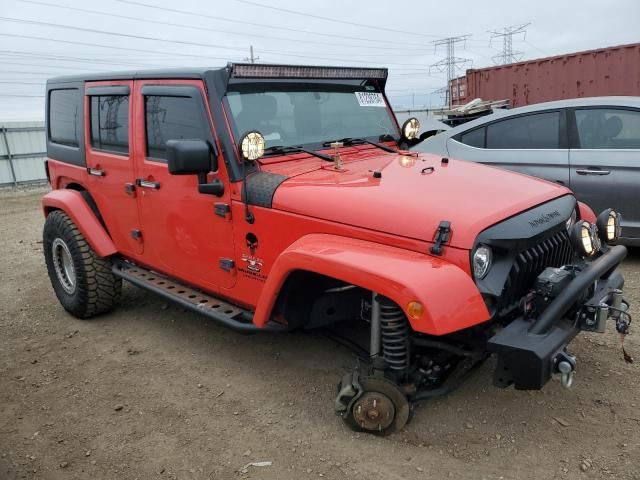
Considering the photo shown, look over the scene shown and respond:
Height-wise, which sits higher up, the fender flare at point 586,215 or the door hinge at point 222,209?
the door hinge at point 222,209

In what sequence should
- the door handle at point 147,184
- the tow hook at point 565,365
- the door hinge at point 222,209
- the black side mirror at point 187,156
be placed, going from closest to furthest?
1. the tow hook at point 565,365
2. the black side mirror at point 187,156
3. the door hinge at point 222,209
4. the door handle at point 147,184

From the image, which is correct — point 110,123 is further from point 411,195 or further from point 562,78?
point 562,78

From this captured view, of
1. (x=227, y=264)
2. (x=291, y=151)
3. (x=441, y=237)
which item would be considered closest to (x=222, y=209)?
(x=227, y=264)

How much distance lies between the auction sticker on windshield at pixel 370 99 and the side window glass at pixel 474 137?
2104mm

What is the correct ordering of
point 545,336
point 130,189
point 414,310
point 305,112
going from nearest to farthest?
point 414,310, point 545,336, point 305,112, point 130,189

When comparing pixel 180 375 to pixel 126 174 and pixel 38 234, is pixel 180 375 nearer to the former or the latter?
pixel 126 174

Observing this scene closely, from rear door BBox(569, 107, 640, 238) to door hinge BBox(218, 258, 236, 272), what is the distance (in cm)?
369

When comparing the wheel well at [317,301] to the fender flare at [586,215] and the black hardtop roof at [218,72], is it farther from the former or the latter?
the fender flare at [586,215]

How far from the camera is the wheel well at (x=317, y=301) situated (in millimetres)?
3143

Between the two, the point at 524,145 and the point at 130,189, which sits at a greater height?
the point at 524,145

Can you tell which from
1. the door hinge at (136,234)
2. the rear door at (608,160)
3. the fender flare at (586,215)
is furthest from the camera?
the rear door at (608,160)

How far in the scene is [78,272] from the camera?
4664 millimetres

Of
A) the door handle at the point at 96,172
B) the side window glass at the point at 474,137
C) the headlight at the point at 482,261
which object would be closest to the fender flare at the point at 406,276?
the headlight at the point at 482,261

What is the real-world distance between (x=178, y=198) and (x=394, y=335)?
181 centimetres
